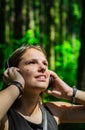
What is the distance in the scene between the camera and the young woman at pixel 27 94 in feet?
11.3

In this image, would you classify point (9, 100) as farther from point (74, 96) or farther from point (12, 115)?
point (74, 96)

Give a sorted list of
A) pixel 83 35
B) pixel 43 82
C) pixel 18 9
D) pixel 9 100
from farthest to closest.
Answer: pixel 18 9
pixel 83 35
pixel 43 82
pixel 9 100

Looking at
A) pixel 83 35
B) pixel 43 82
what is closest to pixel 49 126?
pixel 43 82

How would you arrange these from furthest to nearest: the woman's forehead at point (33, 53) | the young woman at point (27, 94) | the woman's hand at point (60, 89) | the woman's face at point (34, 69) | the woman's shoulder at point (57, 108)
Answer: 1. the woman's hand at point (60, 89)
2. the woman's shoulder at point (57, 108)
3. the woman's forehead at point (33, 53)
4. the woman's face at point (34, 69)
5. the young woman at point (27, 94)

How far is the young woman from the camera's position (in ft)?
11.3

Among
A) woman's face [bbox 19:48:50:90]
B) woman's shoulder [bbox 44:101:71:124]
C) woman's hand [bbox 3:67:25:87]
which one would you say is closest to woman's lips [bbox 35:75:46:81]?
woman's face [bbox 19:48:50:90]

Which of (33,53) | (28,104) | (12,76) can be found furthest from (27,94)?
(33,53)

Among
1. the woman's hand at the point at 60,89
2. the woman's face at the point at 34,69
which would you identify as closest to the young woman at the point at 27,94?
the woman's face at the point at 34,69

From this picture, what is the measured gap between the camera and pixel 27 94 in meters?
3.64

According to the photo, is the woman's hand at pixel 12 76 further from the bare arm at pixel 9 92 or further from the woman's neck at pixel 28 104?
the woman's neck at pixel 28 104

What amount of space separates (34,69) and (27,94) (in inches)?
7.9

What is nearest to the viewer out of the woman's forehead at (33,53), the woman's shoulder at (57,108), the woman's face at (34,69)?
the woman's face at (34,69)

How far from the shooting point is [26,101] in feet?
12.1

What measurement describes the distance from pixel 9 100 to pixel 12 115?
0.74 feet
